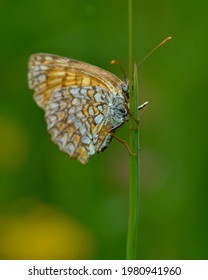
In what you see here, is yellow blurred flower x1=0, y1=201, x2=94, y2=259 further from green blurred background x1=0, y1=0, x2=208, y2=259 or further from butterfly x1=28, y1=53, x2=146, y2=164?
butterfly x1=28, y1=53, x2=146, y2=164

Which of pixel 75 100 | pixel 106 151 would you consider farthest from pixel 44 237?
pixel 75 100

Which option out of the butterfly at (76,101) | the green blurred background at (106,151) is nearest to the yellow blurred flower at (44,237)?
the green blurred background at (106,151)

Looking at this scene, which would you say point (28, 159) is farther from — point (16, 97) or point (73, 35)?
point (73, 35)

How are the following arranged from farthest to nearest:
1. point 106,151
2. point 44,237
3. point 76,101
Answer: point 106,151 < point 44,237 < point 76,101

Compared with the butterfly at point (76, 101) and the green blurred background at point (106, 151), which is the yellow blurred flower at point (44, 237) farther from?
the butterfly at point (76, 101)

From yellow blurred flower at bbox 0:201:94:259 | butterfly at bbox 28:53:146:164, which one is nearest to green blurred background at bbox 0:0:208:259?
yellow blurred flower at bbox 0:201:94:259

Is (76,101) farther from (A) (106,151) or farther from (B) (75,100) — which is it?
(A) (106,151)
